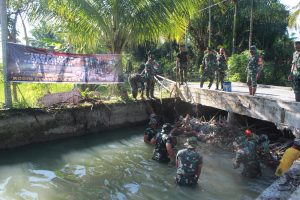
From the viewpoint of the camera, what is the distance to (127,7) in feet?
43.8

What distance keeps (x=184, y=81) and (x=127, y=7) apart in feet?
13.6

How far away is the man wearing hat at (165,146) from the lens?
9.10 m

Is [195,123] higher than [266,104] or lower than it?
lower

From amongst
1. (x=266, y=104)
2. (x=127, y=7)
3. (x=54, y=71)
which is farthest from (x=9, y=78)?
(x=266, y=104)

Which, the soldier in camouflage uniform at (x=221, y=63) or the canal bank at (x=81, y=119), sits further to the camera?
the soldier in camouflage uniform at (x=221, y=63)

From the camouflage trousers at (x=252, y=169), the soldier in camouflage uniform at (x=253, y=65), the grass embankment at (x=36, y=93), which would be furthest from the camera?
the grass embankment at (x=36, y=93)

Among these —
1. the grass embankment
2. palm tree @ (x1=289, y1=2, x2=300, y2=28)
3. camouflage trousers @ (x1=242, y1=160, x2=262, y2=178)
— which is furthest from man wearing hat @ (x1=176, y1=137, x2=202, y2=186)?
palm tree @ (x1=289, y1=2, x2=300, y2=28)

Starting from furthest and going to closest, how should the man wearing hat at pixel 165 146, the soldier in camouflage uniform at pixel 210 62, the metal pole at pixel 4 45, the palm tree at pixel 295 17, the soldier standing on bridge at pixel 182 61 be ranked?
the palm tree at pixel 295 17 < the soldier standing on bridge at pixel 182 61 < the soldier in camouflage uniform at pixel 210 62 < the metal pole at pixel 4 45 < the man wearing hat at pixel 165 146

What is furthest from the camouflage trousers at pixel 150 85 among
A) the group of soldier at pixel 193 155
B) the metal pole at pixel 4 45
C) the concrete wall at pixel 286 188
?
the concrete wall at pixel 286 188

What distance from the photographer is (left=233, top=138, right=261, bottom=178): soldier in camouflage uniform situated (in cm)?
847

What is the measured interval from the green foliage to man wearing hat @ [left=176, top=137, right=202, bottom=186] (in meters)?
14.0

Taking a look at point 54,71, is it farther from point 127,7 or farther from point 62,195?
point 62,195

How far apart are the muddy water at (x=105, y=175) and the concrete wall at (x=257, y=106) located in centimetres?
148

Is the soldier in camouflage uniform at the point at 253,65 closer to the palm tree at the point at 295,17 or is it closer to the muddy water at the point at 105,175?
the muddy water at the point at 105,175
